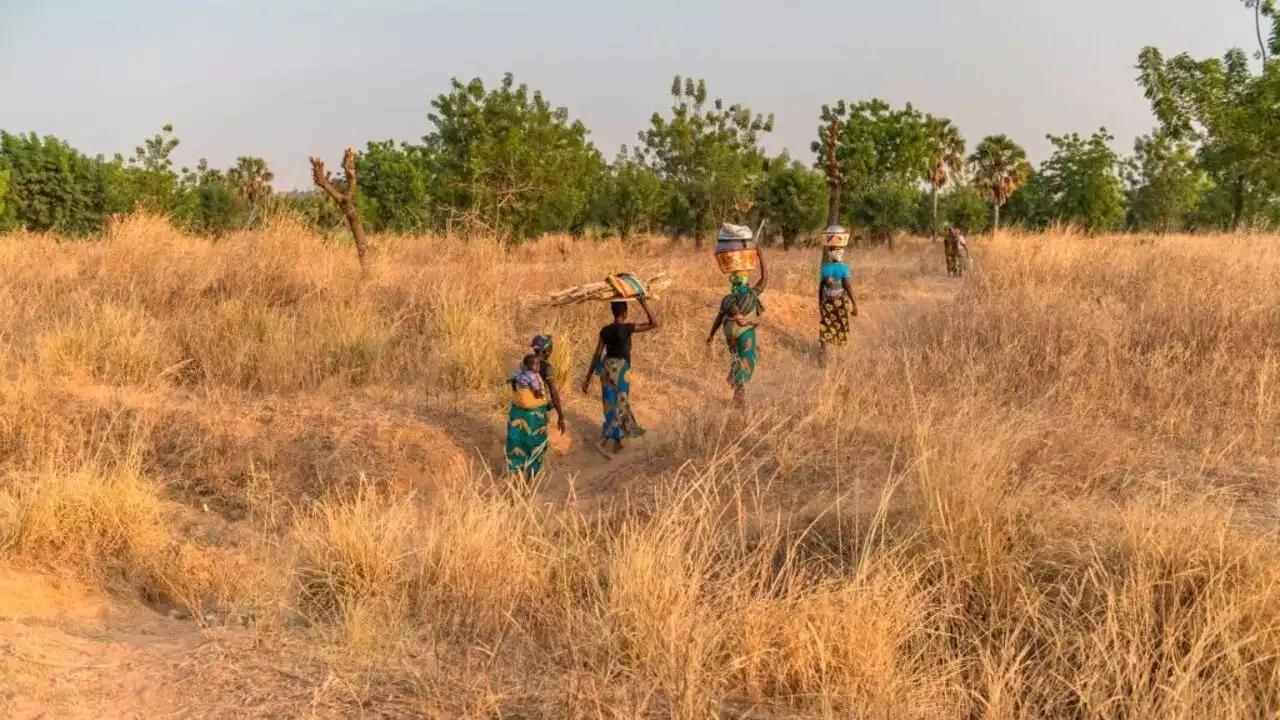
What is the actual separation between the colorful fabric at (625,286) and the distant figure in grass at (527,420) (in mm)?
1022

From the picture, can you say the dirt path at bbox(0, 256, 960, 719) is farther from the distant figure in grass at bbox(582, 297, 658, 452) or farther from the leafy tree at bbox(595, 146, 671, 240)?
the leafy tree at bbox(595, 146, 671, 240)

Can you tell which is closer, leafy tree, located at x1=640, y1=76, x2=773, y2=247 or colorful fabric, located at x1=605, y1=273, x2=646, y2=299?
colorful fabric, located at x1=605, y1=273, x2=646, y2=299

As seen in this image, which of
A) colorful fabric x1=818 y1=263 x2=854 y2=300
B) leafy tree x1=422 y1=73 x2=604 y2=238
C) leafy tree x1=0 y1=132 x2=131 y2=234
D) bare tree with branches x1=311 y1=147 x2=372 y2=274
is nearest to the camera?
colorful fabric x1=818 y1=263 x2=854 y2=300

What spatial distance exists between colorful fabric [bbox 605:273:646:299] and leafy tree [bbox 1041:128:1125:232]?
2956cm

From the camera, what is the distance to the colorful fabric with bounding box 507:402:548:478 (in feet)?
18.3

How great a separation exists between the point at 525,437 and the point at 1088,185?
32.6 m

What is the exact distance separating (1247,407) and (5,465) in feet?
26.4

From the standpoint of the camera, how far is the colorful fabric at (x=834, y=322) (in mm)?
8703

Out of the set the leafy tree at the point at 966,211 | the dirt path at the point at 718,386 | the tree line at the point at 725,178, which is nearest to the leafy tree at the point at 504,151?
the tree line at the point at 725,178

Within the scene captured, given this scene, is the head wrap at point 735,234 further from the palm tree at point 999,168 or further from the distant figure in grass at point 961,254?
the palm tree at point 999,168

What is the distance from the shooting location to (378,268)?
10.0 metres

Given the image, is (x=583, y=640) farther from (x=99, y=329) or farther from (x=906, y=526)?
(x=99, y=329)

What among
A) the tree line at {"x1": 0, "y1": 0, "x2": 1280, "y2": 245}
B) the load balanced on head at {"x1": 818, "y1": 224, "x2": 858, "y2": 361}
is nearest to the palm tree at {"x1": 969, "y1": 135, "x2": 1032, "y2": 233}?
the tree line at {"x1": 0, "y1": 0, "x2": 1280, "y2": 245}

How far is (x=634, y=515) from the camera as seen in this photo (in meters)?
3.85
